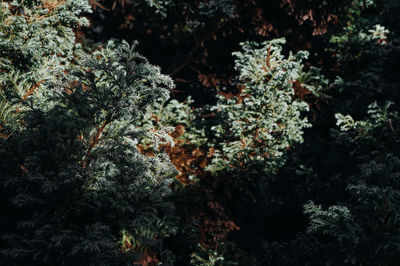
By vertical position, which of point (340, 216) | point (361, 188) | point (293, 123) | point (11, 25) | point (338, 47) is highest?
point (338, 47)

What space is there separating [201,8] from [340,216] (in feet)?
13.1

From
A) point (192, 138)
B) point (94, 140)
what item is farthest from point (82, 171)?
point (192, 138)

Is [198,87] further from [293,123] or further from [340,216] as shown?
[340,216]

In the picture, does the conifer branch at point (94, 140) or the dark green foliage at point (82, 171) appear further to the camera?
the conifer branch at point (94, 140)

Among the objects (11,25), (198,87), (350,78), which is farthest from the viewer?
(198,87)

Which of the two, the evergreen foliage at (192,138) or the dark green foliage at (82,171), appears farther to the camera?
the evergreen foliage at (192,138)

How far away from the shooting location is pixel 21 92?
4363 millimetres

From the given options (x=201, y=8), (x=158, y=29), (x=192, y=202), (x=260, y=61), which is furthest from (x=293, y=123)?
(x=158, y=29)

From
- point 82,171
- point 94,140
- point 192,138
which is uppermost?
point 192,138

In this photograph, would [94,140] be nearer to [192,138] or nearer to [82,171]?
[82,171]

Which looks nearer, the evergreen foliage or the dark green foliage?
the dark green foliage

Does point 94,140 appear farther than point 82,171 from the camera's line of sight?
Yes

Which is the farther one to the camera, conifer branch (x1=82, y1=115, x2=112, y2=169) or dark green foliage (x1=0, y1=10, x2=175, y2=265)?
conifer branch (x1=82, y1=115, x2=112, y2=169)

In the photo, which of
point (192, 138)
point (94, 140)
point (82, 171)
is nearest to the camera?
point (82, 171)
